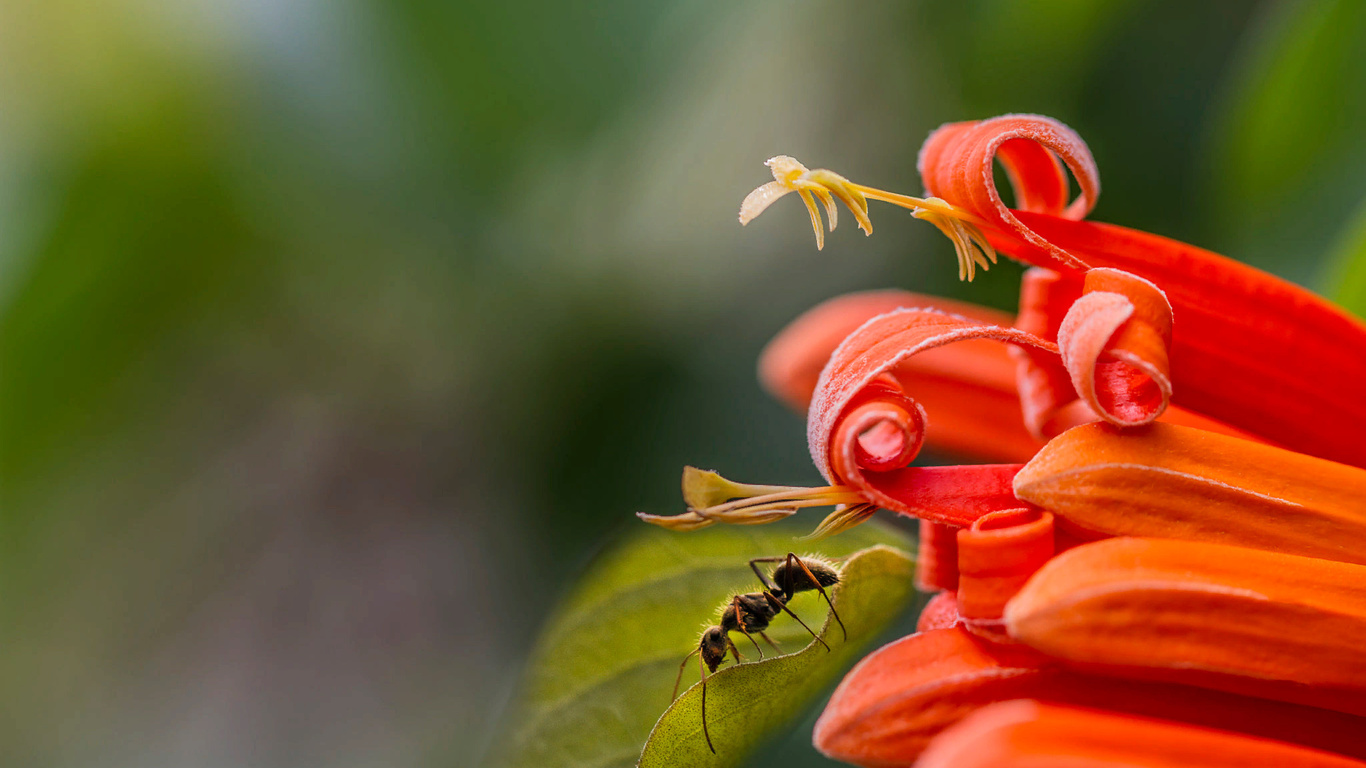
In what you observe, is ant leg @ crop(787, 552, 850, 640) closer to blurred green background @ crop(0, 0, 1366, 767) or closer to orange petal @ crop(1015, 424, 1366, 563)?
orange petal @ crop(1015, 424, 1366, 563)

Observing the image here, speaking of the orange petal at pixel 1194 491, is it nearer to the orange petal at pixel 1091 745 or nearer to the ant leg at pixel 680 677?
the orange petal at pixel 1091 745

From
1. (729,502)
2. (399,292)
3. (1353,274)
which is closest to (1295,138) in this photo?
(1353,274)

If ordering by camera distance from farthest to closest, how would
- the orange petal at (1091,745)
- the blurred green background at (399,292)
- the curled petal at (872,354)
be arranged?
1. the blurred green background at (399,292)
2. the curled petal at (872,354)
3. the orange petal at (1091,745)

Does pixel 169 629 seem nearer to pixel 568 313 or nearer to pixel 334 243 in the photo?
pixel 334 243

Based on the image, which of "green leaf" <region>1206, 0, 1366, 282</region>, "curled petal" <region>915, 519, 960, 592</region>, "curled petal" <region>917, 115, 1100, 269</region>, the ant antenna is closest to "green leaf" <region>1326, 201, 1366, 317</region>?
"green leaf" <region>1206, 0, 1366, 282</region>

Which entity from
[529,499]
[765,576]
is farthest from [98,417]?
[765,576]

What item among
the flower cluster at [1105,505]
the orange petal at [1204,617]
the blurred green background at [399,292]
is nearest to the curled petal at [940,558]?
the flower cluster at [1105,505]
